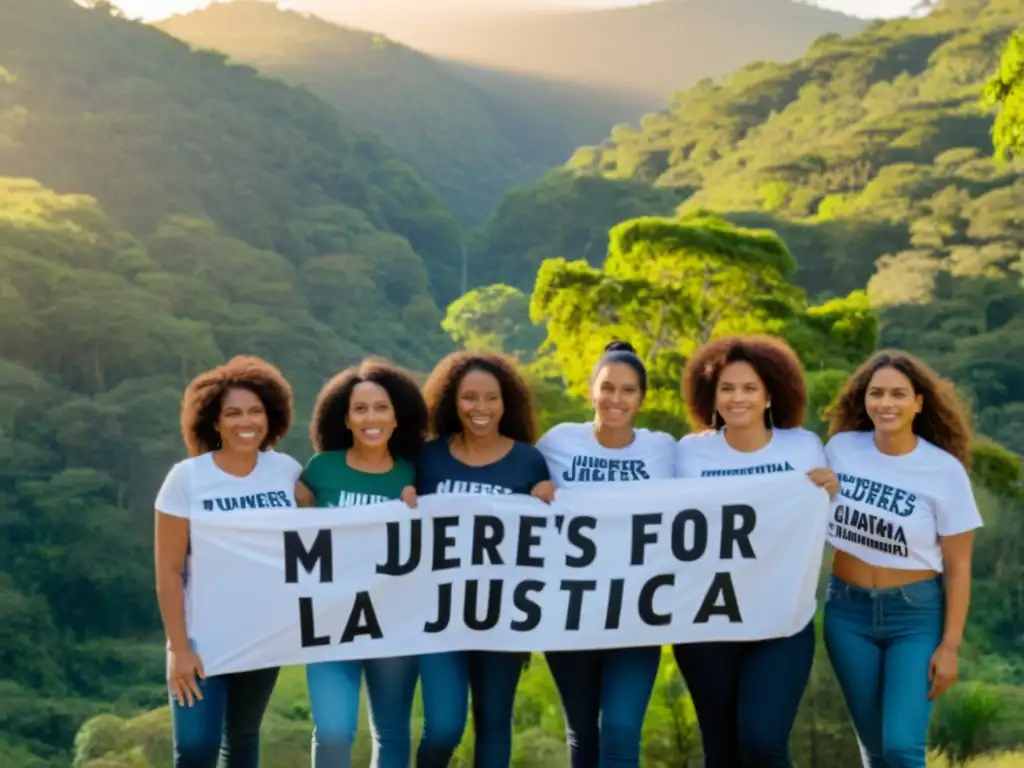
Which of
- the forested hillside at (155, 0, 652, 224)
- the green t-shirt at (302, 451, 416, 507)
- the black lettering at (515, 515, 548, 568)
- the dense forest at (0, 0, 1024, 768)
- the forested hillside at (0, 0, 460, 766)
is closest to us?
the green t-shirt at (302, 451, 416, 507)

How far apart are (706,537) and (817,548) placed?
1.31 ft

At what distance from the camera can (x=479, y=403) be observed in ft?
13.4

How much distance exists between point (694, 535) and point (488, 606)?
0.80 meters

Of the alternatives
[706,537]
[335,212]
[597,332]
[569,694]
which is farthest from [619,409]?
[335,212]

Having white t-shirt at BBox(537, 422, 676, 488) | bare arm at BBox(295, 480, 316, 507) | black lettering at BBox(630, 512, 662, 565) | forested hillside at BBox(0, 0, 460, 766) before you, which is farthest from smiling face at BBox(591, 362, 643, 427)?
forested hillside at BBox(0, 0, 460, 766)

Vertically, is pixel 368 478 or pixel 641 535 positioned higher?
A: pixel 368 478

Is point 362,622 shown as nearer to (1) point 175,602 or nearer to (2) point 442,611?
(2) point 442,611

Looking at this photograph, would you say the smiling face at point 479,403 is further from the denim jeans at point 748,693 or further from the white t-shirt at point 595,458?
the denim jeans at point 748,693

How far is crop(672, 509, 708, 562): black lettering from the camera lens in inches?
169

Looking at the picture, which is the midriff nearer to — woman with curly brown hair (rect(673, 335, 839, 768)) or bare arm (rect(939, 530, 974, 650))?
bare arm (rect(939, 530, 974, 650))

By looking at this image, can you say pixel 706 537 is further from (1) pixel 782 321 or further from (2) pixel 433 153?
(2) pixel 433 153

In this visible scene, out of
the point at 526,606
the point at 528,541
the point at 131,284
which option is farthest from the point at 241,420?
the point at 131,284

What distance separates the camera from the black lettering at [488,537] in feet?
13.8

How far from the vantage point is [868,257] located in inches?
1850
